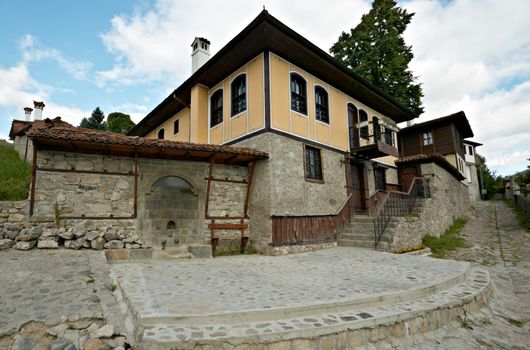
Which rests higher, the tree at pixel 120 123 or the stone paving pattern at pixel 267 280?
the tree at pixel 120 123

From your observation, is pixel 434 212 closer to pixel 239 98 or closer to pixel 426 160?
pixel 426 160

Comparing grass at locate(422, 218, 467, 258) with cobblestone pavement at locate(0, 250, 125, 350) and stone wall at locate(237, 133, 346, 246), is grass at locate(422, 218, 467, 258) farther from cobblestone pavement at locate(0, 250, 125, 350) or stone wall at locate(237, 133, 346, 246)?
cobblestone pavement at locate(0, 250, 125, 350)

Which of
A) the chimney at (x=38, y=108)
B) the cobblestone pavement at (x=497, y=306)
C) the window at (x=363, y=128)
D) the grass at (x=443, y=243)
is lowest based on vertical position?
the cobblestone pavement at (x=497, y=306)

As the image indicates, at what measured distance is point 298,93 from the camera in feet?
32.9

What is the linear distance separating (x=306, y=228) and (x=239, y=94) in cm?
531

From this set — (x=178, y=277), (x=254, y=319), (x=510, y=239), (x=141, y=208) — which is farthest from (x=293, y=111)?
(x=510, y=239)

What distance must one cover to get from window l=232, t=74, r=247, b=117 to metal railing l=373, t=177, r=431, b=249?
19.2 ft

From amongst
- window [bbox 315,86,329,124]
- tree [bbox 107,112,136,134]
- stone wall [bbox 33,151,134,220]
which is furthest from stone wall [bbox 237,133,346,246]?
tree [bbox 107,112,136,134]

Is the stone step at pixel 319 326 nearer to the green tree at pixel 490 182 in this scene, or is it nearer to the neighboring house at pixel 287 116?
the neighboring house at pixel 287 116

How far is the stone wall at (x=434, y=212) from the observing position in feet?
29.7

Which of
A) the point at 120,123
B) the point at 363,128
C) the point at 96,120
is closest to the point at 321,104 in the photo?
the point at 363,128

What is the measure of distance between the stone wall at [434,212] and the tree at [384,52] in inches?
285

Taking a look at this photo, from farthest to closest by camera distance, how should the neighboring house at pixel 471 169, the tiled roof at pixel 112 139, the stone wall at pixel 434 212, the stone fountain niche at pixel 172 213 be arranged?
the neighboring house at pixel 471 169 → the stone wall at pixel 434 212 → the stone fountain niche at pixel 172 213 → the tiled roof at pixel 112 139

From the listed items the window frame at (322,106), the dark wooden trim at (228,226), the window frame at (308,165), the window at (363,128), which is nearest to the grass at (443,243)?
the window frame at (308,165)
